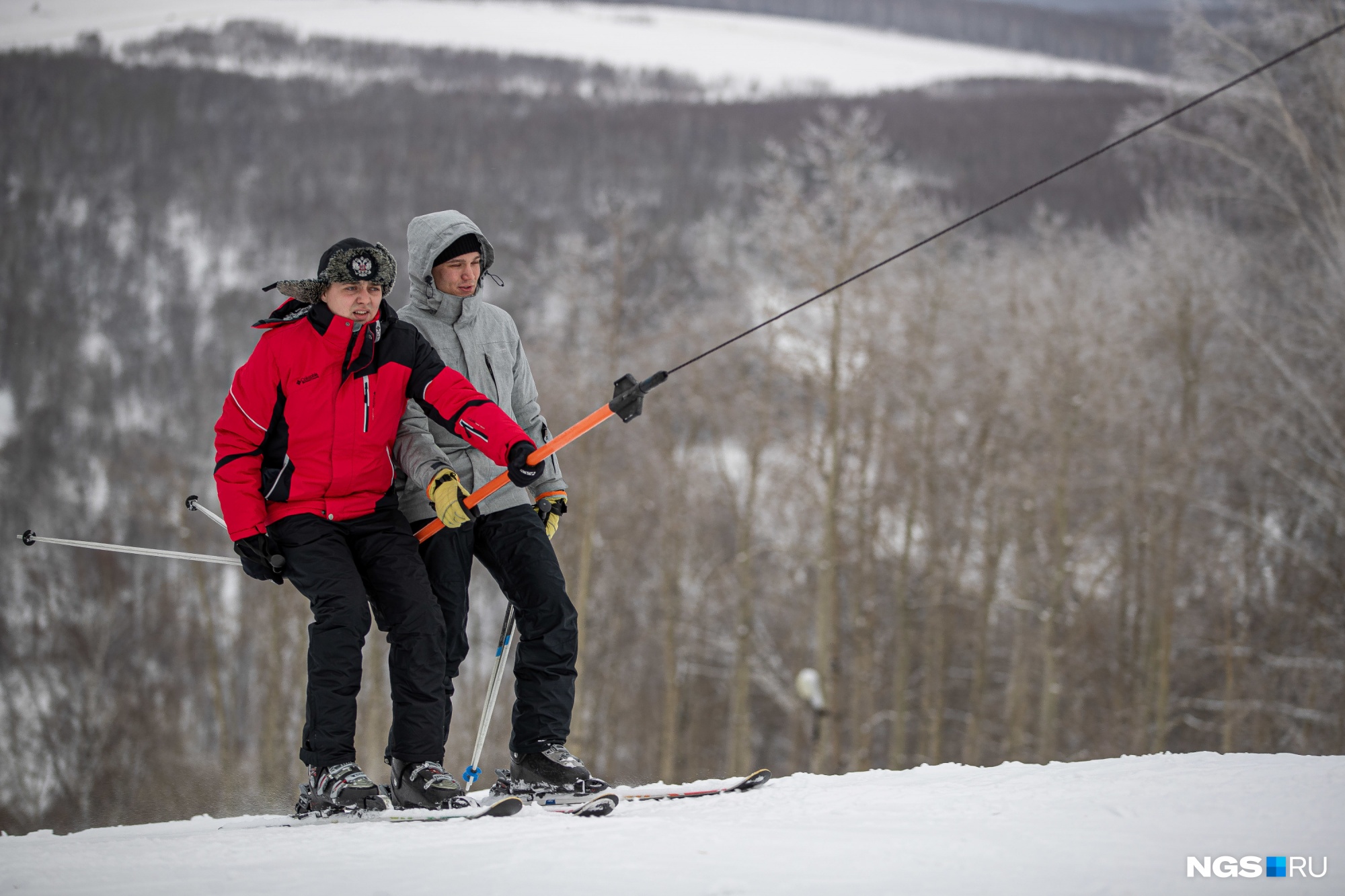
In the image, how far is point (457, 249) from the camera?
362 cm

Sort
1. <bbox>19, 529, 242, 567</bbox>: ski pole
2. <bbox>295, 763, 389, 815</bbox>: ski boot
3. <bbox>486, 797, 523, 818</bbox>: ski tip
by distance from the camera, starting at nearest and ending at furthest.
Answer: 1. <bbox>486, 797, 523, 818</bbox>: ski tip
2. <bbox>295, 763, 389, 815</bbox>: ski boot
3. <bbox>19, 529, 242, 567</bbox>: ski pole

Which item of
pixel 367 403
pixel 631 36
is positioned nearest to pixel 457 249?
pixel 367 403

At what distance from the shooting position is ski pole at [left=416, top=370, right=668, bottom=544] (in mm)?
3391

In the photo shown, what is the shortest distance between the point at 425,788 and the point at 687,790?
0.99m

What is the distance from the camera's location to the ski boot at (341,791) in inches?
123

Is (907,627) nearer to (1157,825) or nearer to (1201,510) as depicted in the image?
(1201,510)

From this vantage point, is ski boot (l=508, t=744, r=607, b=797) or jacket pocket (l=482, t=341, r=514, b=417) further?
jacket pocket (l=482, t=341, r=514, b=417)

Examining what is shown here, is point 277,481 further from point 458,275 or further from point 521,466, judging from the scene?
point 458,275

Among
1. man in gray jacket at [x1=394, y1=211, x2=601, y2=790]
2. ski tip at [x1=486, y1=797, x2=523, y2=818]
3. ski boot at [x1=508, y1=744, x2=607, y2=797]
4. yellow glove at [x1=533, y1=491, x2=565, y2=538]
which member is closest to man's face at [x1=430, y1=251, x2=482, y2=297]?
man in gray jacket at [x1=394, y1=211, x2=601, y2=790]

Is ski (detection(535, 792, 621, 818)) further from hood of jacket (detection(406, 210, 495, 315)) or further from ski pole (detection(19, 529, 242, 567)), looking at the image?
hood of jacket (detection(406, 210, 495, 315))

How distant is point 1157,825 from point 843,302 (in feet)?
48.5

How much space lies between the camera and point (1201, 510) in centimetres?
1955

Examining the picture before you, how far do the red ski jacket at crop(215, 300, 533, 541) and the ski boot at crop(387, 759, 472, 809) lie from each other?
88 centimetres

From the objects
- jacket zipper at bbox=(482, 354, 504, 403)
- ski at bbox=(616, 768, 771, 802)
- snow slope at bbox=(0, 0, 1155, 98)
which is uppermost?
snow slope at bbox=(0, 0, 1155, 98)
